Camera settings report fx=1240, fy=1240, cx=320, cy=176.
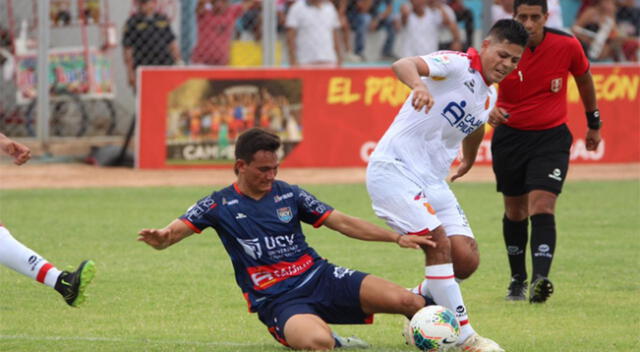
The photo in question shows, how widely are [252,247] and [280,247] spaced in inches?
5.9

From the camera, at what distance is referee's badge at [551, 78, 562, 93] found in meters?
8.56

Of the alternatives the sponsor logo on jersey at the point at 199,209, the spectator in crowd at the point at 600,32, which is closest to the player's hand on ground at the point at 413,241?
the sponsor logo on jersey at the point at 199,209

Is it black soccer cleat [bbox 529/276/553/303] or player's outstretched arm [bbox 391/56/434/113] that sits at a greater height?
player's outstretched arm [bbox 391/56/434/113]

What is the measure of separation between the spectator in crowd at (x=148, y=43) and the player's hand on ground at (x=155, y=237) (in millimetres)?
11515

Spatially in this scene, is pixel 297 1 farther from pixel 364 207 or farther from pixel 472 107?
pixel 472 107

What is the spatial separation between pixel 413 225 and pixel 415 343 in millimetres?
690

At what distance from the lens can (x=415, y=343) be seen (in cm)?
634

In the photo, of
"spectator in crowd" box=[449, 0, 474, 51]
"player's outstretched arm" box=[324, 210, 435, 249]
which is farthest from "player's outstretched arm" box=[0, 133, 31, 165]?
"spectator in crowd" box=[449, 0, 474, 51]

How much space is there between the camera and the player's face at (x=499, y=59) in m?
6.89

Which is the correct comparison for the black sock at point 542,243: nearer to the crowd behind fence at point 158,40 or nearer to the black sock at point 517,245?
the black sock at point 517,245

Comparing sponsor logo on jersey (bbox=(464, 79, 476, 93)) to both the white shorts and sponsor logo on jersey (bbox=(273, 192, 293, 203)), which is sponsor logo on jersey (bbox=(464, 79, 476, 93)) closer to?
the white shorts

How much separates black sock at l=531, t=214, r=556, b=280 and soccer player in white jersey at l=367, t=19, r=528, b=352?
46.0 inches

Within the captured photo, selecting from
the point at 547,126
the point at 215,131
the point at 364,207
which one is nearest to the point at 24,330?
the point at 547,126

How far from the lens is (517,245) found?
872 cm
